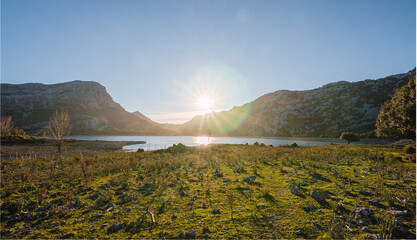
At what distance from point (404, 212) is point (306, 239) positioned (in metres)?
3.75

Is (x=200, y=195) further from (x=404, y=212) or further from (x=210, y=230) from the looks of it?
(x=404, y=212)

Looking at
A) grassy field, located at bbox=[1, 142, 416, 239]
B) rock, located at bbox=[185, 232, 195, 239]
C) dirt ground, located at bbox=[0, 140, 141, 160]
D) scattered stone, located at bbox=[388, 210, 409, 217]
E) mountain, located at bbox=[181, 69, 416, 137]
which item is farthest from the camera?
mountain, located at bbox=[181, 69, 416, 137]

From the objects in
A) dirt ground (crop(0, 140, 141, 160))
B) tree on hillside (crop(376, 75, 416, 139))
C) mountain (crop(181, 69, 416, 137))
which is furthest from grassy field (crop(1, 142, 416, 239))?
mountain (crop(181, 69, 416, 137))

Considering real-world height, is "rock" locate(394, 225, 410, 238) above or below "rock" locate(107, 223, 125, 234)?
above

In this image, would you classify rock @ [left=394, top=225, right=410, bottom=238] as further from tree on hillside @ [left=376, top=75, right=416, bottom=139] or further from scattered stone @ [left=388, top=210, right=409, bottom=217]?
tree on hillside @ [left=376, top=75, right=416, bottom=139]

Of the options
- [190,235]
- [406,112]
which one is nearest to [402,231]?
[190,235]

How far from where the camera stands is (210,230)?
506 centimetres

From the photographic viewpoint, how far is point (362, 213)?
546 centimetres

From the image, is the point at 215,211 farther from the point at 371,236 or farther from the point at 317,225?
the point at 371,236

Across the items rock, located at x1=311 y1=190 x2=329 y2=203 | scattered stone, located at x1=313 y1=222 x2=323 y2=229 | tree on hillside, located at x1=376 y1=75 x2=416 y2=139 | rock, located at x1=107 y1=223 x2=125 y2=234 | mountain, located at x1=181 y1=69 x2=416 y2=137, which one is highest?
mountain, located at x1=181 y1=69 x2=416 y2=137

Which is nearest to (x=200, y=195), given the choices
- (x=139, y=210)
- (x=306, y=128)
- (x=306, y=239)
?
(x=139, y=210)

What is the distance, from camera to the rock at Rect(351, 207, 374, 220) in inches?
209

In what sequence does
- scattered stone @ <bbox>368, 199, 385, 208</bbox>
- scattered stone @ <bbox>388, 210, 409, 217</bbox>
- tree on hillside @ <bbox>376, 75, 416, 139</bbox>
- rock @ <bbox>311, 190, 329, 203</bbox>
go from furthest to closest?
tree on hillside @ <bbox>376, 75, 416, 139</bbox>, rock @ <bbox>311, 190, 329, 203</bbox>, scattered stone @ <bbox>368, 199, 385, 208</bbox>, scattered stone @ <bbox>388, 210, 409, 217</bbox>

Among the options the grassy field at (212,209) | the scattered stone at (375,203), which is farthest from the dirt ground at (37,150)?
the scattered stone at (375,203)
